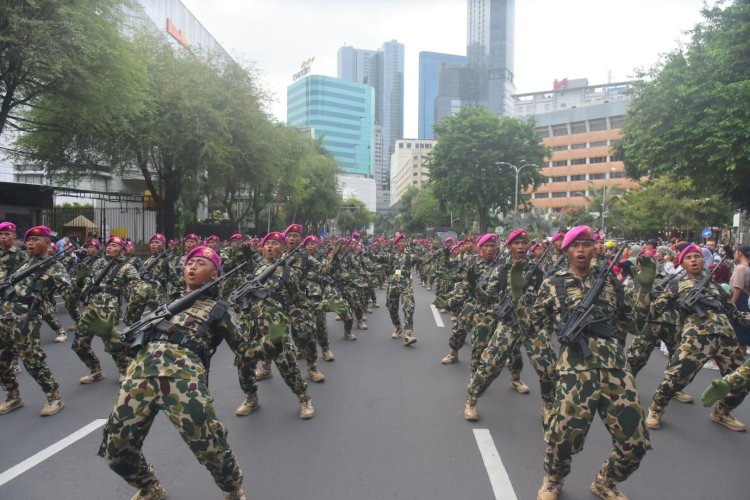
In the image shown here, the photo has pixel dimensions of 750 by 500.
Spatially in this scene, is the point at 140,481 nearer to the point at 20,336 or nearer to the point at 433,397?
the point at 20,336

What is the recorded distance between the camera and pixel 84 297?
7.13 m

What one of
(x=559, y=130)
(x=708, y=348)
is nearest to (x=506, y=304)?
(x=708, y=348)

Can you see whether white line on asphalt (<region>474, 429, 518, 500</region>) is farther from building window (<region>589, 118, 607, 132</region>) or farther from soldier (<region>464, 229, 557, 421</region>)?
building window (<region>589, 118, 607, 132</region>)

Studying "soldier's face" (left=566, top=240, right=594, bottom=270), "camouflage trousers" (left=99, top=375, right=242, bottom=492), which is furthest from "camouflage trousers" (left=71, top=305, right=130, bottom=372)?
"soldier's face" (left=566, top=240, right=594, bottom=270)

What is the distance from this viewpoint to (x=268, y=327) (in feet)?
16.6

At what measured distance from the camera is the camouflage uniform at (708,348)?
4.68 m

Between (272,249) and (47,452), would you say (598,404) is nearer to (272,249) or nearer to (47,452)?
(272,249)

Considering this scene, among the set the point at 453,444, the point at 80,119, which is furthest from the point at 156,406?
the point at 80,119

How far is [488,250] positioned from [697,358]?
2.37m

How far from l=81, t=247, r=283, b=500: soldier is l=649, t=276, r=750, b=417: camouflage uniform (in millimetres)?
3933

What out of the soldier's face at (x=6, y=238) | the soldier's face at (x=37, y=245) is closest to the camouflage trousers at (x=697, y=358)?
the soldier's face at (x=37, y=245)

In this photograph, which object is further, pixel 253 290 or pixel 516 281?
pixel 253 290

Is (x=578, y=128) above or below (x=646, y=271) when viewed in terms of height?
above

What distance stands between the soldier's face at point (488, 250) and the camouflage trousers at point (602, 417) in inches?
112
